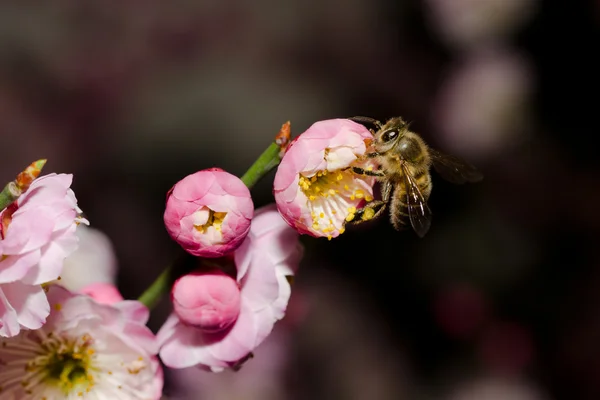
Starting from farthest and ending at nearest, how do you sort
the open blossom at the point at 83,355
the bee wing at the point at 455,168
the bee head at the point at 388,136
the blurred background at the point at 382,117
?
the blurred background at the point at 382,117 < the bee wing at the point at 455,168 < the bee head at the point at 388,136 < the open blossom at the point at 83,355

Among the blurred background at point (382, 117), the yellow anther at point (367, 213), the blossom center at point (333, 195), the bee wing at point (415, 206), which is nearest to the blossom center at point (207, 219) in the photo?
the blossom center at point (333, 195)


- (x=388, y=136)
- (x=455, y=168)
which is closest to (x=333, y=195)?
(x=388, y=136)

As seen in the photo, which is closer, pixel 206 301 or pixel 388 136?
pixel 206 301

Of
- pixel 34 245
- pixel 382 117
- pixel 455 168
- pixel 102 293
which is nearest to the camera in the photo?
pixel 34 245

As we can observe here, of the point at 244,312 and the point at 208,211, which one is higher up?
the point at 208,211

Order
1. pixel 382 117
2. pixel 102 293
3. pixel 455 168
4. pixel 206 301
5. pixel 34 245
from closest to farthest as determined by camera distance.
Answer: pixel 34 245 < pixel 206 301 < pixel 102 293 < pixel 455 168 < pixel 382 117

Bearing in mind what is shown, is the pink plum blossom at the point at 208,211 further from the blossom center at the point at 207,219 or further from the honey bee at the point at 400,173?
the honey bee at the point at 400,173

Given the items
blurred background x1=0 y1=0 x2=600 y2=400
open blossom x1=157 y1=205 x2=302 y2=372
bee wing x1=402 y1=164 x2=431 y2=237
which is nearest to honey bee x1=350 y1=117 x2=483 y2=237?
bee wing x1=402 y1=164 x2=431 y2=237

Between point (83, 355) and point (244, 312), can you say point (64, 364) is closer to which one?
point (83, 355)
